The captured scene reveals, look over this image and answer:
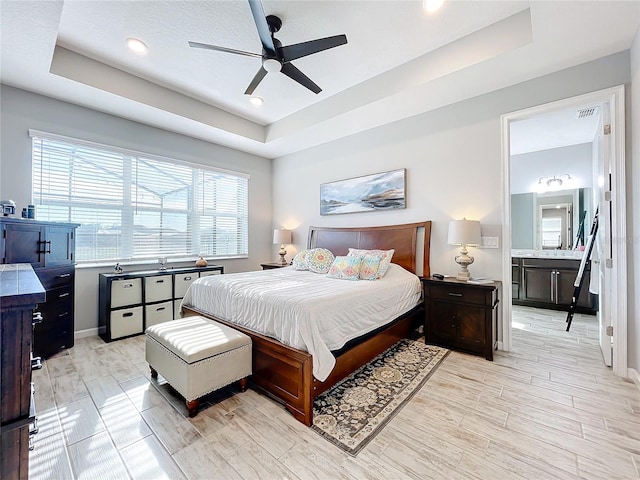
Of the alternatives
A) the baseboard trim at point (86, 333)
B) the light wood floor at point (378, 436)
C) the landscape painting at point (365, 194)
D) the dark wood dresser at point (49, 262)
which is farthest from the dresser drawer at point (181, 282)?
the landscape painting at point (365, 194)

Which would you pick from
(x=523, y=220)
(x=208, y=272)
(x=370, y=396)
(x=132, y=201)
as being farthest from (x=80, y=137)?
(x=523, y=220)

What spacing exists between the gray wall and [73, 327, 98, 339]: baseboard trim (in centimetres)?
697

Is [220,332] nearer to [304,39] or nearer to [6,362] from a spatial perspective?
[6,362]

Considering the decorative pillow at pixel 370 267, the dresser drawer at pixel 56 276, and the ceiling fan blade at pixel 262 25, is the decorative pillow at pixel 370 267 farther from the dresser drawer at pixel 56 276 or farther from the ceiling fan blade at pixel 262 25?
the dresser drawer at pixel 56 276

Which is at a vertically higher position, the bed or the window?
the window

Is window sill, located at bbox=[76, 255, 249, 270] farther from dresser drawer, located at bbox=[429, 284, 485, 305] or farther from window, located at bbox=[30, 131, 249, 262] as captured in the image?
dresser drawer, located at bbox=[429, 284, 485, 305]

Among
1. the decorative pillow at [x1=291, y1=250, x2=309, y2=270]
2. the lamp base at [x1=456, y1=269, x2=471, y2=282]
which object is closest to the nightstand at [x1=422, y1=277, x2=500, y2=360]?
the lamp base at [x1=456, y1=269, x2=471, y2=282]

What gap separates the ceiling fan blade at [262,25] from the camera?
191cm

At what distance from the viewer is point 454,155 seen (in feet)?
11.5

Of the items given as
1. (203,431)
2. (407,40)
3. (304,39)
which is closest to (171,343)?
(203,431)

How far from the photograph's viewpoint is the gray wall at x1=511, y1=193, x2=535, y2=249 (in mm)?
5277

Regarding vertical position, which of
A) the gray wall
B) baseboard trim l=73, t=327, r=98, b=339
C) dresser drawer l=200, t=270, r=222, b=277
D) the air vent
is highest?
the air vent

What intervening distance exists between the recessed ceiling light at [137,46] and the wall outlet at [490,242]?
4.15 metres

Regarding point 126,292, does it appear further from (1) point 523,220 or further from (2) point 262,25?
(1) point 523,220
